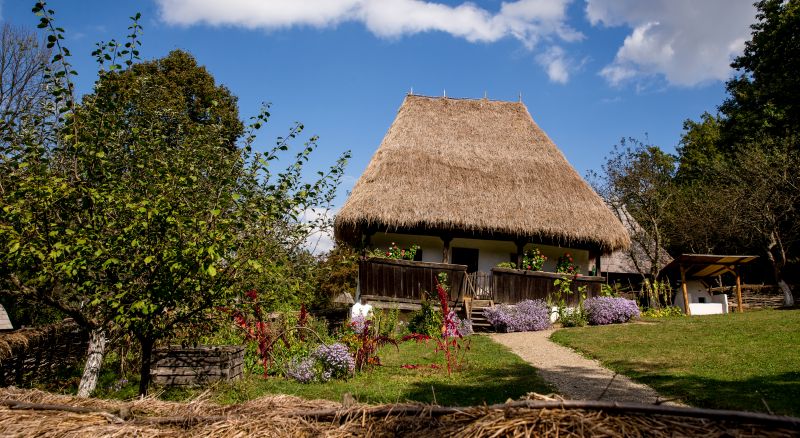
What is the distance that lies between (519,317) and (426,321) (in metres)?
2.70

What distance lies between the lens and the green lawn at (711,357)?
21.4ft

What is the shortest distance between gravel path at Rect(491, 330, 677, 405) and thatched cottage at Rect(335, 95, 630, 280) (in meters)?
4.78

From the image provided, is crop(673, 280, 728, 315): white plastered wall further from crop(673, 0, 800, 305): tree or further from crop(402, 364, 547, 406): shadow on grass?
crop(402, 364, 547, 406): shadow on grass

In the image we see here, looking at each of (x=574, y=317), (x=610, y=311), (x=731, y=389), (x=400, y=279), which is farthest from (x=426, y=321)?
(x=731, y=389)

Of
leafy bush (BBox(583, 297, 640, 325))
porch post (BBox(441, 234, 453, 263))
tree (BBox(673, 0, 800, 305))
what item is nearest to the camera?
leafy bush (BBox(583, 297, 640, 325))

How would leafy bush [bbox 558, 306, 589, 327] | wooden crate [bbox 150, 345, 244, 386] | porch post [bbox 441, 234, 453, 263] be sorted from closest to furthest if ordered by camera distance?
wooden crate [bbox 150, 345, 244, 386] < leafy bush [bbox 558, 306, 589, 327] < porch post [bbox 441, 234, 453, 263]

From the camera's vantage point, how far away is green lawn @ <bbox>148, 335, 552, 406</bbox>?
282 inches

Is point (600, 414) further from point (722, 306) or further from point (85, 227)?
point (722, 306)

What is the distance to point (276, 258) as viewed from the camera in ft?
19.5

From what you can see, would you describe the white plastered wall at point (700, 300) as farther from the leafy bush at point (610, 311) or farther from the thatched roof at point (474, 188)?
the leafy bush at point (610, 311)

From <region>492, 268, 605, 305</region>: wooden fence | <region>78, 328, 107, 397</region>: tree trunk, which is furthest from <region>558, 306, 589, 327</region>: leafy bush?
<region>78, 328, 107, 397</region>: tree trunk

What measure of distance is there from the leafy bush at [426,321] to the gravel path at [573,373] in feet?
5.21

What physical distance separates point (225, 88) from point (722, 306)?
948 inches

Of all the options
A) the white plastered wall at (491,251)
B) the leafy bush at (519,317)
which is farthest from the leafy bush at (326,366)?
the white plastered wall at (491,251)
